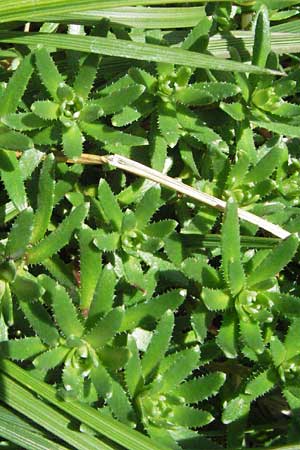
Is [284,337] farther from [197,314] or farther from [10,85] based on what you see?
[10,85]

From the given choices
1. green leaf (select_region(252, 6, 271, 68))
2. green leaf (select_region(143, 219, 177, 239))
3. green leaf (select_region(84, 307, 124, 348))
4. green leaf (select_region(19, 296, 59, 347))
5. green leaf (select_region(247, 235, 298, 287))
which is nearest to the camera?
green leaf (select_region(84, 307, 124, 348))

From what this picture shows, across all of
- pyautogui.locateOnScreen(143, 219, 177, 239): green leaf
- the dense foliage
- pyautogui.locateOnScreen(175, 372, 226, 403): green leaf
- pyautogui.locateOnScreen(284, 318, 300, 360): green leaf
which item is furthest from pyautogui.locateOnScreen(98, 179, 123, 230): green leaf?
pyautogui.locateOnScreen(284, 318, 300, 360): green leaf

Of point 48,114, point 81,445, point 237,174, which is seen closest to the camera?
point 81,445

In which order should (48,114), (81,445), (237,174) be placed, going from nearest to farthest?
(81,445)
(48,114)
(237,174)

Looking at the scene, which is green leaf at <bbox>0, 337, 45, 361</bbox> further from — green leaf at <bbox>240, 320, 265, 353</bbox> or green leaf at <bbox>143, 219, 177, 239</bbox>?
green leaf at <bbox>240, 320, 265, 353</bbox>

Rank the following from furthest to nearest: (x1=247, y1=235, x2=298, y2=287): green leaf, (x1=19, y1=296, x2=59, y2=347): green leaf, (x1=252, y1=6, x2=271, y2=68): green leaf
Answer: (x1=252, y1=6, x2=271, y2=68): green leaf → (x1=247, y1=235, x2=298, y2=287): green leaf → (x1=19, y1=296, x2=59, y2=347): green leaf

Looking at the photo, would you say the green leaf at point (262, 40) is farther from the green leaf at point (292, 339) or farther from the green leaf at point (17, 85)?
the green leaf at point (292, 339)

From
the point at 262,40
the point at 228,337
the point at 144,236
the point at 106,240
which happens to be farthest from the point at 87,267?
the point at 262,40

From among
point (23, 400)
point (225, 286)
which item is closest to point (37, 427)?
point (23, 400)
